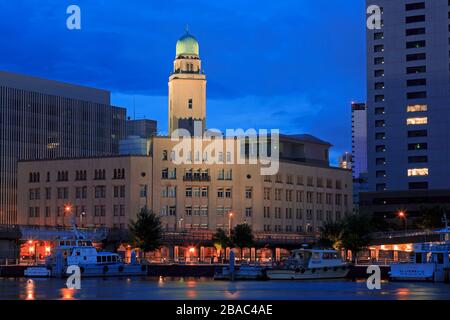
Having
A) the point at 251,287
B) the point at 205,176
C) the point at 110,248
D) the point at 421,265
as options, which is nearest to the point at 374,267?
the point at 421,265

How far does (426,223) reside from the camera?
7057 inches

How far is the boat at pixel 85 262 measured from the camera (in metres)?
112

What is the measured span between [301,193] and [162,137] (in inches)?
1200

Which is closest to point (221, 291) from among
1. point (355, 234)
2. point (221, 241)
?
point (355, 234)

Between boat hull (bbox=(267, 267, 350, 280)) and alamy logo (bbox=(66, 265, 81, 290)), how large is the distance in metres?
18.7

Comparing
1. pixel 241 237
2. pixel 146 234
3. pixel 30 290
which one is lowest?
pixel 30 290

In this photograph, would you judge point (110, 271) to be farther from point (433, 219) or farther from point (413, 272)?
point (433, 219)

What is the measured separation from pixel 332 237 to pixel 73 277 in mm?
45556

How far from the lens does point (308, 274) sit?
352 feet

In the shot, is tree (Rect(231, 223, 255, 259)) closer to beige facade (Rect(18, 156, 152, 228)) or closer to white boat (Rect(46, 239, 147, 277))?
beige facade (Rect(18, 156, 152, 228))

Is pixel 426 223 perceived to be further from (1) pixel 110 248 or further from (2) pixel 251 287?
(2) pixel 251 287

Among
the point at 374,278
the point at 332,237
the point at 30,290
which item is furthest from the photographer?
the point at 332,237

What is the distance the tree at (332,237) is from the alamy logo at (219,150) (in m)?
40.5
